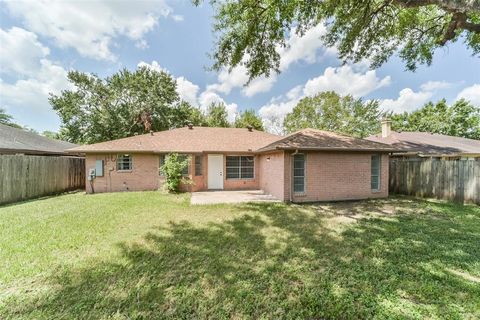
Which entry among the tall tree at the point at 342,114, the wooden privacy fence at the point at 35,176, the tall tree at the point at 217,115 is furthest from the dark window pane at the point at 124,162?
the tall tree at the point at 342,114

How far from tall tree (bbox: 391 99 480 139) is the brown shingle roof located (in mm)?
25869

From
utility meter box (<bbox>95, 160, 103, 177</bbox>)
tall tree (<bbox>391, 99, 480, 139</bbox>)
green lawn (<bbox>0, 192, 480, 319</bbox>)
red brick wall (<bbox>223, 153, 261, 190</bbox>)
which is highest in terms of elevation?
tall tree (<bbox>391, 99, 480, 139</bbox>)

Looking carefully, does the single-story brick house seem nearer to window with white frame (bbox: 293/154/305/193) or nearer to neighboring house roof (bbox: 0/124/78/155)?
window with white frame (bbox: 293/154/305/193)

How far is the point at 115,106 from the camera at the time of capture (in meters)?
23.5

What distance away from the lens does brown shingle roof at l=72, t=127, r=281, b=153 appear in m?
12.6

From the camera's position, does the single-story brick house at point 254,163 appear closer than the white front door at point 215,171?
Yes

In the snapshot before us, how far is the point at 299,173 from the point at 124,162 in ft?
33.2

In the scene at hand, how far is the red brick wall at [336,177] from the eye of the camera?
32.2 ft

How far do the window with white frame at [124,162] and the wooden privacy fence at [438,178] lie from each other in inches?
595

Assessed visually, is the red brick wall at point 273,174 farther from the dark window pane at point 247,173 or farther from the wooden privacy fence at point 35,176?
the wooden privacy fence at point 35,176

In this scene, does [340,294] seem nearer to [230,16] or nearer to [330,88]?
[230,16]

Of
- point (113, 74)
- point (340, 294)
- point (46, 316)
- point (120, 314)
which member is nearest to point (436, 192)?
point (340, 294)

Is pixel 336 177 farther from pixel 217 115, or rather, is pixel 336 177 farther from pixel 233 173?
pixel 217 115

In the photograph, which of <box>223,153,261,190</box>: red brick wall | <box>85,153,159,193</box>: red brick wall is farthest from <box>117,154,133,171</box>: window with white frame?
<box>223,153,261,190</box>: red brick wall
